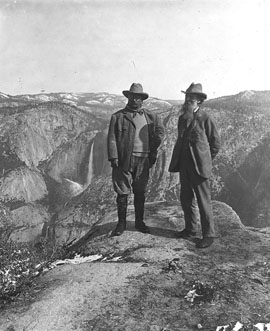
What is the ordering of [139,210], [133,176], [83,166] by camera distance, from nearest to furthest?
[133,176], [139,210], [83,166]

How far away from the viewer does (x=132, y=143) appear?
17.0 feet

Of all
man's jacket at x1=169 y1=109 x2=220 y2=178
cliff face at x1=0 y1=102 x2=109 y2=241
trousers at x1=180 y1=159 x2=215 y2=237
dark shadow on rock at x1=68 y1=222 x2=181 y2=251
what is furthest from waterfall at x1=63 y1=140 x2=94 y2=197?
man's jacket at x1=169 y1=109 x2=220 y2=178

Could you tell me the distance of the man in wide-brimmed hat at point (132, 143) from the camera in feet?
17.0

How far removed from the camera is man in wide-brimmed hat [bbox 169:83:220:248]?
483cm

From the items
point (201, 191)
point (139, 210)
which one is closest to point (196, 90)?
point (201, 191)

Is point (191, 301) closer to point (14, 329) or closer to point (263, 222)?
point (14, 329)

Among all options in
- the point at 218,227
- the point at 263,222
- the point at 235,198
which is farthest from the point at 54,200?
the point at 218,227

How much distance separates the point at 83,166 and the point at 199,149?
3918 centimetres

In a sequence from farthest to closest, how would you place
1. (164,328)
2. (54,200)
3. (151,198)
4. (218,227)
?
(54,200) < (151,198) < (218,227) < (164,328)

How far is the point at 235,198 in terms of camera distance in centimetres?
2688

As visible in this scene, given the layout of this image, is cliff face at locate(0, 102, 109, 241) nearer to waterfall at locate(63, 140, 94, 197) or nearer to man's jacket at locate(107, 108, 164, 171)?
waterfall at locate(63, 140, 94, 197)

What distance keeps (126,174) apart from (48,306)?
2519mm

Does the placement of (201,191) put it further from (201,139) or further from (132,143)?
(132,143)

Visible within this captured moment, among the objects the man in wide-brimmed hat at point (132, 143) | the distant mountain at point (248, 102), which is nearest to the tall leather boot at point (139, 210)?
the man in wide-brimmed hat at point (132, 143)
